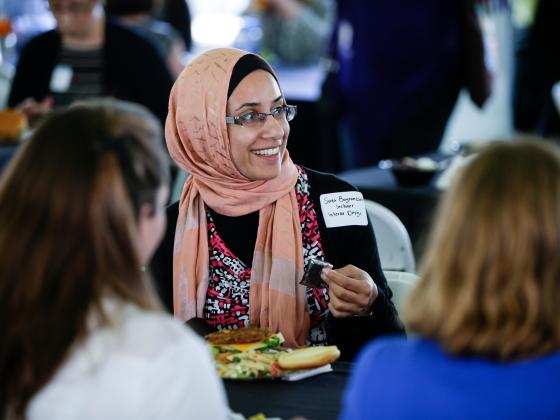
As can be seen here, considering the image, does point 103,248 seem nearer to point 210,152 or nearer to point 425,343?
point 425,343

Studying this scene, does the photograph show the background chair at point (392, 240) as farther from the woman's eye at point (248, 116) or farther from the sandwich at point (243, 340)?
the sandwich at point (243, 340)

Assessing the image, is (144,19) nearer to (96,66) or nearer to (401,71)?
(96,66)

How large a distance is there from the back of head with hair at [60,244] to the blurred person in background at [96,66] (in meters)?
3.37

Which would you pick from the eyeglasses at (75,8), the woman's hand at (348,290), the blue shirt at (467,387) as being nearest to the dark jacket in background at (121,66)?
the eyeglasses at (75,8)

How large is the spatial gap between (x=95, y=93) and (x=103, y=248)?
3.51 meters

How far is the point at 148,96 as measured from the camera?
470 cm

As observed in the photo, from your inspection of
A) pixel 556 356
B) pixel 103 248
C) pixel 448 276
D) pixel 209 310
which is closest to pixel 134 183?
pixel 103 248

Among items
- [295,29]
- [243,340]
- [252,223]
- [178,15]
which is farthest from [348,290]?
[178,15]

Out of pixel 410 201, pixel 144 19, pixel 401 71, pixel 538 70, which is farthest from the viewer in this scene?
pixel 538 70

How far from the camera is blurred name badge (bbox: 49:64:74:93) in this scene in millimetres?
4652

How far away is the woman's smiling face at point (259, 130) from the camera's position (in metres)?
2.44

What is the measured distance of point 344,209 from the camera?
240 centimetres

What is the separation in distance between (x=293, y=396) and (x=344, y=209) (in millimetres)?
739

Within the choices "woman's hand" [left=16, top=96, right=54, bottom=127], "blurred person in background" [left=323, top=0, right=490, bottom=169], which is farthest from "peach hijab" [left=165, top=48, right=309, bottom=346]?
"blurred person in background" [left=323, top=0, right=490, bottom=169]
